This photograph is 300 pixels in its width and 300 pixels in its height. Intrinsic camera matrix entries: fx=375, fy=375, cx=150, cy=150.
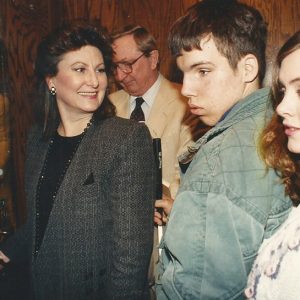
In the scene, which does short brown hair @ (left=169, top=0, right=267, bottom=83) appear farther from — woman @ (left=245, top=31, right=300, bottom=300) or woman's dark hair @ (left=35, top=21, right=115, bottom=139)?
woman's dark hair @ (left=35, top=21, right=115, bottom=139)

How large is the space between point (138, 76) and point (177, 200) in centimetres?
Answer: 191

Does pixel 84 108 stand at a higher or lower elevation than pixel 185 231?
higher

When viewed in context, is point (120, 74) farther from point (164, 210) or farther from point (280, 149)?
point (280, 149)

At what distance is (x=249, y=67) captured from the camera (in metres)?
1.40

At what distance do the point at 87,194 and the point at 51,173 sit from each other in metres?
0.31

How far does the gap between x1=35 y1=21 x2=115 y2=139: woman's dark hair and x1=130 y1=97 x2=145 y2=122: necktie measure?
3.25 ft

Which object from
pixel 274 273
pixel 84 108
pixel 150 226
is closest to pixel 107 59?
pixel 84 108

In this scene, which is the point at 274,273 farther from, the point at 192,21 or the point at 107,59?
the point at 107,59

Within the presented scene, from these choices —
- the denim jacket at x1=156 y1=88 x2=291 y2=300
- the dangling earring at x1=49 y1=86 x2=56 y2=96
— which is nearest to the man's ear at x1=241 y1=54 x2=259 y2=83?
the denim jacket at x1=156 y1=88 x2=291 y2=300

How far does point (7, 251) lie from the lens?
2.01m

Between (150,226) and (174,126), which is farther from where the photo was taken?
(174,126)

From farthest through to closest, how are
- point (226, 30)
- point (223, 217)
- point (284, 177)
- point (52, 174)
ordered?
point (52, 174)
point (226, 30)
point (284, 177)
point (223, 217)

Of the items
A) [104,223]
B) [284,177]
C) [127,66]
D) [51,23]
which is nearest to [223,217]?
[284,177]

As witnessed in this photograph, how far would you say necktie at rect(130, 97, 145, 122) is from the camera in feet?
10.0
